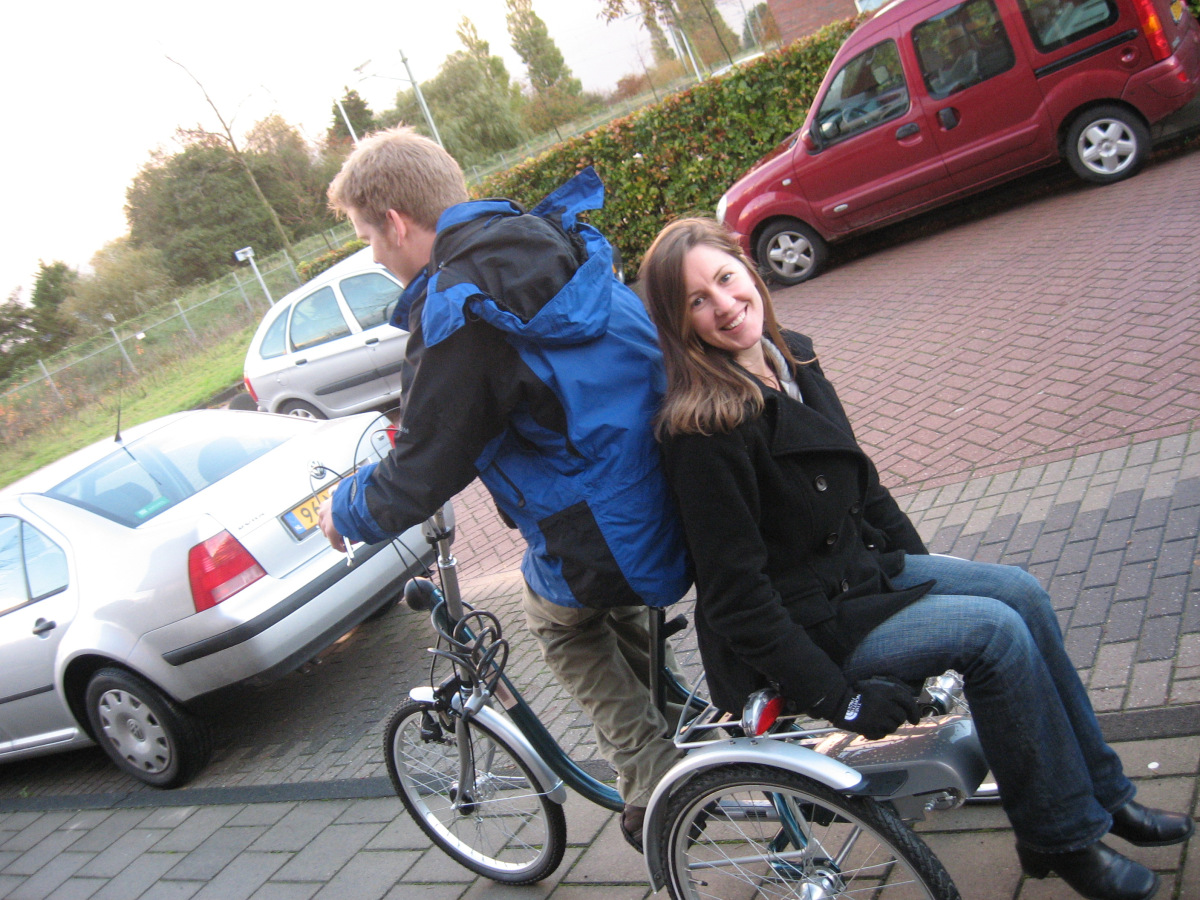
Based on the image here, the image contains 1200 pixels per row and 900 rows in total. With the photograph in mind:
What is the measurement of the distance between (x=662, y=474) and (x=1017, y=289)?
544cm

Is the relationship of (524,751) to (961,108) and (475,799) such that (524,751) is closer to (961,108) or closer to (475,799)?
(475,799)

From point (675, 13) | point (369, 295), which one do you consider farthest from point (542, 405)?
point (675, 13)

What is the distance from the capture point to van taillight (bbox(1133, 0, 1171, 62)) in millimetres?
7539

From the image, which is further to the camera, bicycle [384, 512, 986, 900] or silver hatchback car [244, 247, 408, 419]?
silver hatchback car [244, 247, 408, 419]

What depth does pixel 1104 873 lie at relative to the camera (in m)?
1.95

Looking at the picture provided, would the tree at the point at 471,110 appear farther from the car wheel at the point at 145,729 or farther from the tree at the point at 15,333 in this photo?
the car wheel at the point at 145,729

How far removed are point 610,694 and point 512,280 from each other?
1185 mm

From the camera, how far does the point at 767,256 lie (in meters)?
9.79

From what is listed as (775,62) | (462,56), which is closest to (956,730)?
(775,62)

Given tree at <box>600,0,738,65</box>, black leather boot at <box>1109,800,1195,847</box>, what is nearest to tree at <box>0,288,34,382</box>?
tree at <box>600,0,738,65</box>

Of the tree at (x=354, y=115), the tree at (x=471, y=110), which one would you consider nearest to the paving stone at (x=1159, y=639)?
the tree at (x=471, y=110)

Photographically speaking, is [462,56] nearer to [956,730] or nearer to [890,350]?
[890,350]

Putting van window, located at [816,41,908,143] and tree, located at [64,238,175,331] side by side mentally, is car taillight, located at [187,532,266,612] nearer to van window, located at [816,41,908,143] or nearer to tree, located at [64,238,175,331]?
van window, located at [816,41,908,143]

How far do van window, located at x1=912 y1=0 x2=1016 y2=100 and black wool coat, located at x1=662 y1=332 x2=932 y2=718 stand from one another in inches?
289
